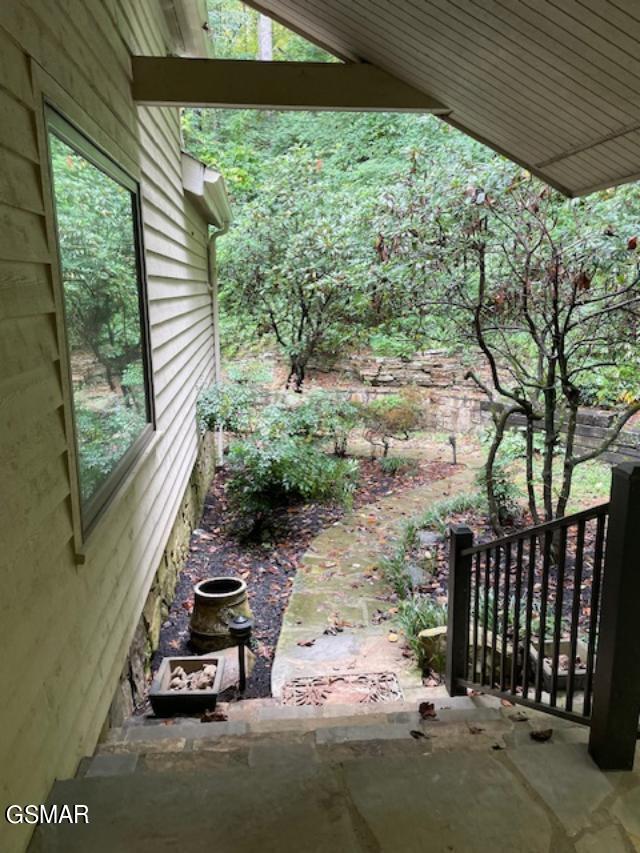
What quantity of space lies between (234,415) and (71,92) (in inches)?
176

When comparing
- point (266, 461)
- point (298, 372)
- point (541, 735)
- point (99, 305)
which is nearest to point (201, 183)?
point (266, 461)

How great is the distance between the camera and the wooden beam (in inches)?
137

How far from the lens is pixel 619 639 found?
6.02 feet

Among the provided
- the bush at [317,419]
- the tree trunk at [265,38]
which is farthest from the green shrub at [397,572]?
the tree trunk at [265,38]

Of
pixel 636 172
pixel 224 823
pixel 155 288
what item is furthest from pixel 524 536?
pixel 155 288


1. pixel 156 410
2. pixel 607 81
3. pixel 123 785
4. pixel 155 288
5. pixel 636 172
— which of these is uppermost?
pixel 607 81

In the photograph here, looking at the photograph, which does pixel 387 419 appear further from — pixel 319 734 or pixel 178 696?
pixel 319 734

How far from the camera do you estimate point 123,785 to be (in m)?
1.87

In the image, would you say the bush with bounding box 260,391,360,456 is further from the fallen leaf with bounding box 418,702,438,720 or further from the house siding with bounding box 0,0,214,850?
the fallen leaf with bounding box 418,702,438,720

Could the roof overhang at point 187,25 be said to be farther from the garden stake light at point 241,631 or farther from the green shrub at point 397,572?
the green shrub at point 397,572

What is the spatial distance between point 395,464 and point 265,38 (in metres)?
15.2

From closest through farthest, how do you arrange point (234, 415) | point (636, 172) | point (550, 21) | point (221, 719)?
1. point (550, 21)
2. point (221, 719)
3. point (636, 172)
4. point (234, 415)

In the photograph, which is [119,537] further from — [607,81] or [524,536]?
[607,81]

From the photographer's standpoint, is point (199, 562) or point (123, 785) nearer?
point (123, 785)
